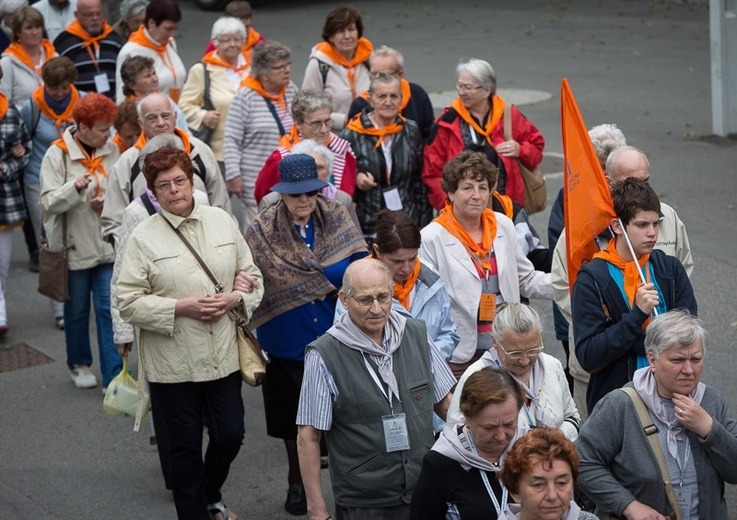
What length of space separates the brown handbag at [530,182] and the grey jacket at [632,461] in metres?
4.00

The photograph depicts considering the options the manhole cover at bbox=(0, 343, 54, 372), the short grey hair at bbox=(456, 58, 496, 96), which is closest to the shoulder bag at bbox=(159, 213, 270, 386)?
the short grey hair at bbox=(456, 58, 496, 96)

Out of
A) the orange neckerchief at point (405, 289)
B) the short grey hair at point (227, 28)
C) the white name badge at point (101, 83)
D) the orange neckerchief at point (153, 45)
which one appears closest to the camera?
the orange neckerchief at point (405, 289)

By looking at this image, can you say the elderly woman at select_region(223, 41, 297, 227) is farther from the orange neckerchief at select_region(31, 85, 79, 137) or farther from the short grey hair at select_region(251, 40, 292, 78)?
the orange neckerchief at select_region(31, 85, 79, 137)

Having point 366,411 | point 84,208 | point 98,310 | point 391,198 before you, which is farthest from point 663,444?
point 84,208

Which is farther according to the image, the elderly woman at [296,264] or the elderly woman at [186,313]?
the elderly woman at [296,264]

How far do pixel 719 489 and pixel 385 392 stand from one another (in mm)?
1448

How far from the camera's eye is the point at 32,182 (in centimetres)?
1070

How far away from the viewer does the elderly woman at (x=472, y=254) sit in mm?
6457

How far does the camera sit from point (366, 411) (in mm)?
5160

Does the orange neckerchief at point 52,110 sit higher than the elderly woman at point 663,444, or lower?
higher

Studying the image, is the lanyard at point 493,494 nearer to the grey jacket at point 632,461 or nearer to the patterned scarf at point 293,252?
the grey jacket at point 632,461

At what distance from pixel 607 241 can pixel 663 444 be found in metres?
1.42

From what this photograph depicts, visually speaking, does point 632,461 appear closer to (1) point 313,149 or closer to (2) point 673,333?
(2) point 673,333

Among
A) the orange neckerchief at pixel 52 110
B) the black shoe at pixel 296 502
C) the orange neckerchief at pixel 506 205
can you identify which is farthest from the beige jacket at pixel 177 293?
the orange neckerchief at pixel 52 110
